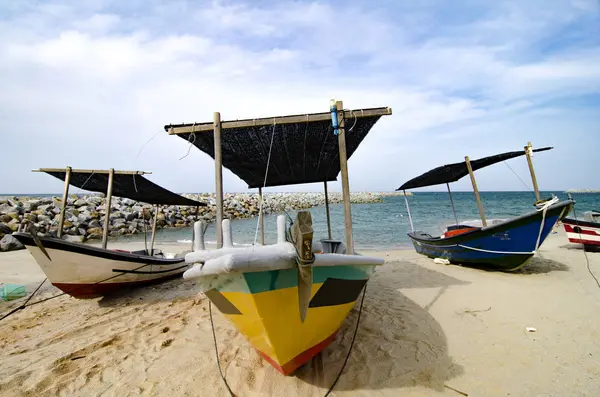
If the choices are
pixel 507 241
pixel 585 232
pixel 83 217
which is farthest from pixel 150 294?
pixel 585 232

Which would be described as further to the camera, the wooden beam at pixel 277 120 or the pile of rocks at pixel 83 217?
the pile of rocks at pixel 83 217

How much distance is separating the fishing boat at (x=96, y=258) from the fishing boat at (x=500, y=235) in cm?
791

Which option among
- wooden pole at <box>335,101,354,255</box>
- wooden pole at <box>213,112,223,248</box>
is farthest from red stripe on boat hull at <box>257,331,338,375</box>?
wooden pole at <box>213,112,223,248</box>

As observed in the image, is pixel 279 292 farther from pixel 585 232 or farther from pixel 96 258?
pixel 585 232

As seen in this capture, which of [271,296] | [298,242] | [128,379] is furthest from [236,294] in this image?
[128,379]

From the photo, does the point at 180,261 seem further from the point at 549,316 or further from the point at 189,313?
the point at 549,316

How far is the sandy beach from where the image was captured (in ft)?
9.61

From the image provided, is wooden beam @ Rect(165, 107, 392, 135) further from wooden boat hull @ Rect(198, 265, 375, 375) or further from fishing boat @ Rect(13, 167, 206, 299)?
wooden boat hull @ Rect(198, 265, 375, 375)

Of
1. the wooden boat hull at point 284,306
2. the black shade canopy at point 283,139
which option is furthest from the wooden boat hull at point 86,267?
the wooden boat hull at point 284,306

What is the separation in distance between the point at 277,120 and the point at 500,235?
5.95 meters

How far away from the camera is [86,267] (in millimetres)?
5406

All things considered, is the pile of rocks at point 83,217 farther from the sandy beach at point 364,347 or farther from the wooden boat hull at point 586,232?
the wooden boat hull at point 586,232

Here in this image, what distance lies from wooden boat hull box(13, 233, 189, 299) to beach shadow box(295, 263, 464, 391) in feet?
15.9

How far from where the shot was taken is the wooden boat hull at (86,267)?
16.4ft
